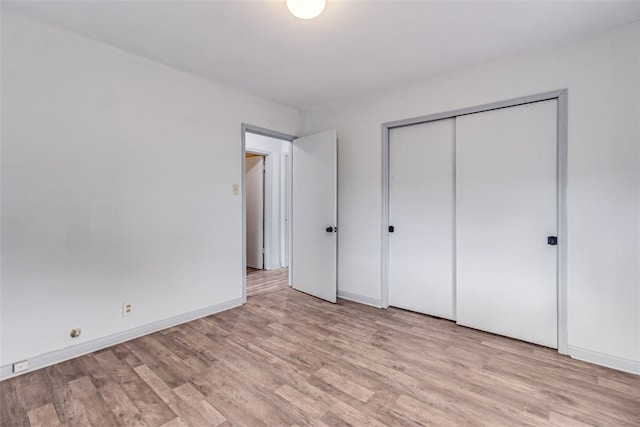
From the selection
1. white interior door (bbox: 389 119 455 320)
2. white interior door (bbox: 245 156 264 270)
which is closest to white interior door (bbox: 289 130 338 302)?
white interior door (bbox: 389 119 455 320)

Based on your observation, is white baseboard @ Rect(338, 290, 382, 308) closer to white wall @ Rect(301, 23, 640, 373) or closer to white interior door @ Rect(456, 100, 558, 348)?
white interior door @ Rect(456, 100, 558, 348)

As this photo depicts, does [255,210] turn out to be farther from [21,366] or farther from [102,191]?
[21,366]

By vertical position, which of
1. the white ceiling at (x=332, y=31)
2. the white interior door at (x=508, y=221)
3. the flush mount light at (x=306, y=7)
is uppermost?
the white ceiling at (x=332, y=31)

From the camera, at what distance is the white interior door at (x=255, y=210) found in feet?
17.4

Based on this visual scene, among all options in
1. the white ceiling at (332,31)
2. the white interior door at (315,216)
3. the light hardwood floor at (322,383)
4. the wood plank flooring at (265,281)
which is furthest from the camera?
the wood plank flooring at (265,281)

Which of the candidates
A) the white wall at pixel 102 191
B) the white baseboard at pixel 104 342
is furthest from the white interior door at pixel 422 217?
the white baseboard at pixel 104 342

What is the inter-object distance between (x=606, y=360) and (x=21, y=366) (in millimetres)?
4200

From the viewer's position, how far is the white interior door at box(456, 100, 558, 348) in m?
2.45

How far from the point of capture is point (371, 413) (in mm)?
1670

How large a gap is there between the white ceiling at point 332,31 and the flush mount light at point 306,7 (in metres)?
0.16

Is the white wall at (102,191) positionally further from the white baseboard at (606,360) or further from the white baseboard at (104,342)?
the white baseboard at (606,360)

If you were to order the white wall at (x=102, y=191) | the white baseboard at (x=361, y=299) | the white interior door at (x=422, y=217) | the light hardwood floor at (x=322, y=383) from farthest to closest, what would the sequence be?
1. the white baseboard at (x=361, y=299)
2. the white interior door at (x=422, y=217)
3. the white wall at (x=102, y=191)
4. the light hardwood floor at (x=322, y=383)

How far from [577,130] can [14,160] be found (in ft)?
13.5

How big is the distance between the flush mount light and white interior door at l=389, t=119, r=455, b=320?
1.78m
